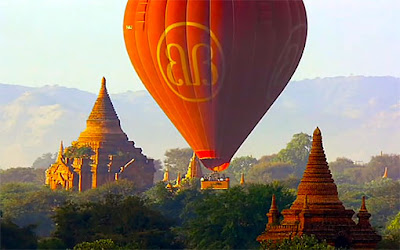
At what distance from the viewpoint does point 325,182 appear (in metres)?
55.3

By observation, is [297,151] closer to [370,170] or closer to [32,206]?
[370,170]

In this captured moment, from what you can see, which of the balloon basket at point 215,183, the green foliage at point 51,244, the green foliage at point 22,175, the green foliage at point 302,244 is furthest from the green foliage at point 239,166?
the green foliage at point 302,244

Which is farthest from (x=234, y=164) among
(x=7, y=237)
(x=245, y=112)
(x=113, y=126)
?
(x=7, y=237)

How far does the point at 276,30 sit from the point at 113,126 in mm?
59839

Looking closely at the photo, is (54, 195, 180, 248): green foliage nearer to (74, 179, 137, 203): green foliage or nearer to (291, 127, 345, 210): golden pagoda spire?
(291, 127, 345, 210): golden pagoda spire

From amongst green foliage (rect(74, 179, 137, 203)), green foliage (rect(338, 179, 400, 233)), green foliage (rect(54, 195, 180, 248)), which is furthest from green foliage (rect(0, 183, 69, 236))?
green foliage (rect(338, 179, 400, 233))

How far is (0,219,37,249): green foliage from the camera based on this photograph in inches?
2256

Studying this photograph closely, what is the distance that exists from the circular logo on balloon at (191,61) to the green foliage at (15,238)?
1149 cm

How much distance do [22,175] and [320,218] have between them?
11838 cm

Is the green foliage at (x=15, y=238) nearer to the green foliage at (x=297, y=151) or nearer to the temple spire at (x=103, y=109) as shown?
the temple spire at (x=103, y=109)

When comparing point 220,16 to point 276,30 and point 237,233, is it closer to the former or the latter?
point 276,30

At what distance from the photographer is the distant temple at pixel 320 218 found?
54031 millimetres

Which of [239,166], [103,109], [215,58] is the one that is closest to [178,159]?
[239,166]

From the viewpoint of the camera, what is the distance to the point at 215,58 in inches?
2761
